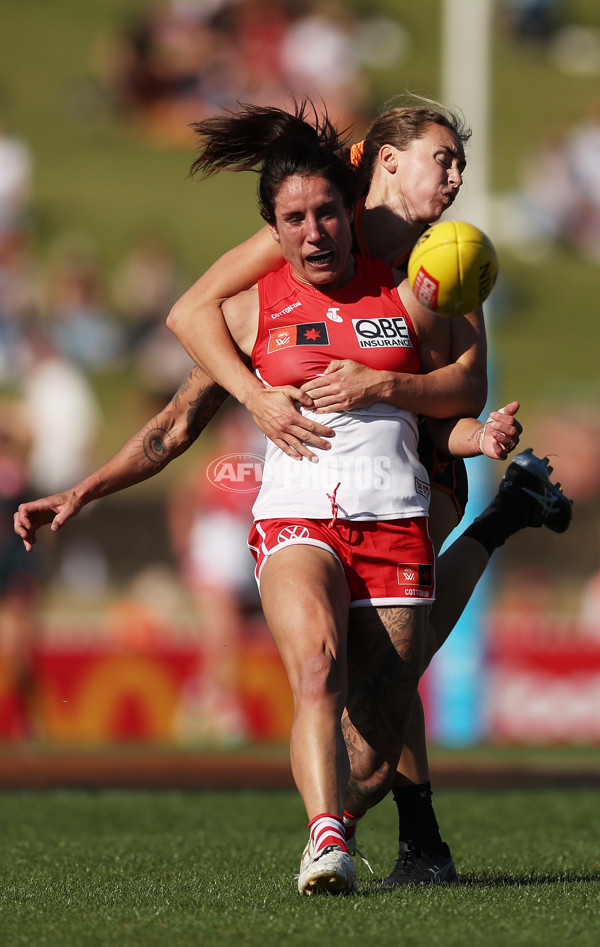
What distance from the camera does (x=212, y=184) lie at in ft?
95.0

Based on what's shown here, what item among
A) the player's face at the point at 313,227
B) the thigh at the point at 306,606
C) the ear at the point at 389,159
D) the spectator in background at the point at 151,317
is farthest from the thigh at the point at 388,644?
the spectator in background at the point at 151,317

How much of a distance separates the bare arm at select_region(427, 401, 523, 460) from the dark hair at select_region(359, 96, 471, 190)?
891mm

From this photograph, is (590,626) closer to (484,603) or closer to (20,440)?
(484,603)

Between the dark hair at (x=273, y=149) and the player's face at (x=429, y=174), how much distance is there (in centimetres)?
19

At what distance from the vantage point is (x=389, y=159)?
4855 mm

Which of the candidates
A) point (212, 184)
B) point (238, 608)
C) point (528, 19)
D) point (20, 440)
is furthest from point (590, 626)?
point (528, 19)

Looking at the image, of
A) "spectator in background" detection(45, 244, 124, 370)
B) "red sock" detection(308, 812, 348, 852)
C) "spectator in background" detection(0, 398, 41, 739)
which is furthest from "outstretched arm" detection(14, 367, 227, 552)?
"spectator in background" detection(45, 244, 124, 370)

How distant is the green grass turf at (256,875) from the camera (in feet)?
11.9

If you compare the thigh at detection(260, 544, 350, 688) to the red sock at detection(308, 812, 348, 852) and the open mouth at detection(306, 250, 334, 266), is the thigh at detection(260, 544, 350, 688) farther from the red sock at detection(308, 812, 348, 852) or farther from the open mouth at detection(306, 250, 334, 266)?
the open mouth at detection(306, 250, 334, 266)

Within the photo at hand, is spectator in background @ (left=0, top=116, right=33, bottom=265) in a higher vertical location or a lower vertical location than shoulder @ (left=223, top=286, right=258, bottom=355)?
higher

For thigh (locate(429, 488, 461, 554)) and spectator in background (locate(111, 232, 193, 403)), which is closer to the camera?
thigh (locate(429, 488, 461, 554))

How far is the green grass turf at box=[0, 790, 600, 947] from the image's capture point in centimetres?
364

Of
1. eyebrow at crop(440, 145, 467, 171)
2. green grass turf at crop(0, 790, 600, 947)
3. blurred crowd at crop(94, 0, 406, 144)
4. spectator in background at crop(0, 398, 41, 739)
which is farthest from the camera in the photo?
blurred crowd at crop(94, 0, 406, 144)

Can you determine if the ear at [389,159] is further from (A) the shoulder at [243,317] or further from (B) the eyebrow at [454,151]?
(A) the shoulder at [243,317]
